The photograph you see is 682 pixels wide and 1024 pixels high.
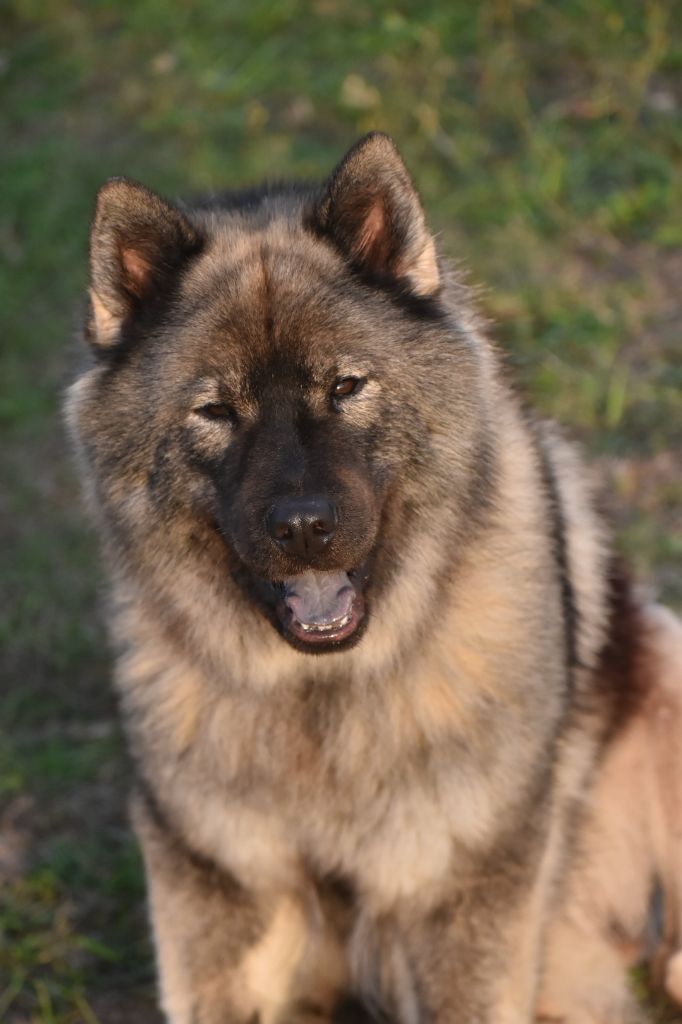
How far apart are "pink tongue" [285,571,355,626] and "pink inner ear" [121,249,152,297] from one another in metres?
0.68

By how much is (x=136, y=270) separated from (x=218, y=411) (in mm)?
355

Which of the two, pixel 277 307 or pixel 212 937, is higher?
pixel 277 307

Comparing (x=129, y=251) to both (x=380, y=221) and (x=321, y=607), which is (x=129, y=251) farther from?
(x=321, y=607)

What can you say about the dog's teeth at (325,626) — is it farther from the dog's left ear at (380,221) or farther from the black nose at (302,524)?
the dog's left ear at (380,221)

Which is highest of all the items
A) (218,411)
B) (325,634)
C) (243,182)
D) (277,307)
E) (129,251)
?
(243,182)

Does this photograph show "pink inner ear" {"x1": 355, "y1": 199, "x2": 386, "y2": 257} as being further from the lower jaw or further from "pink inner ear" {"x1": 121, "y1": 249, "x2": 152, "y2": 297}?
the lower jaw

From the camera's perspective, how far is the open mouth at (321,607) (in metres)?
2.72

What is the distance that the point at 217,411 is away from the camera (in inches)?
107

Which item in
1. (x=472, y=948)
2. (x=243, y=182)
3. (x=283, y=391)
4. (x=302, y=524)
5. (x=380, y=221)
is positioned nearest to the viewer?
(x=302, y=524)

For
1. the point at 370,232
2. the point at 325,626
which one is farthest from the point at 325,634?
the point at 370,232

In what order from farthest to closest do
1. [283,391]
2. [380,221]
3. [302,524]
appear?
[380,221], [283,391], [302,524]

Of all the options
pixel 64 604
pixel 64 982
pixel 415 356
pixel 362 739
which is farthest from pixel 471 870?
pixel 64 604

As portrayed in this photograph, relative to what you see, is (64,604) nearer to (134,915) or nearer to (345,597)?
(134,915)

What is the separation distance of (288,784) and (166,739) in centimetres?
30
